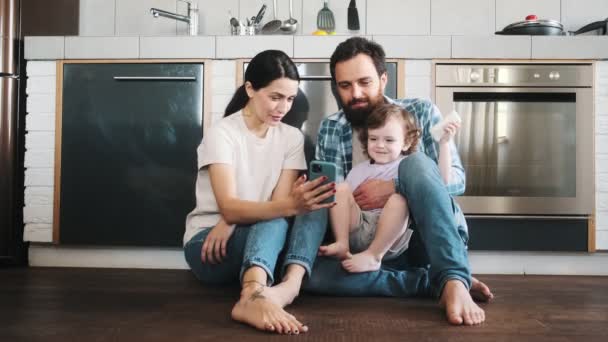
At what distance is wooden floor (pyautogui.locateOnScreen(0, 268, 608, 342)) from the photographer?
49.4 inches

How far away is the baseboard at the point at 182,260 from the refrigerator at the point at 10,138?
108mm

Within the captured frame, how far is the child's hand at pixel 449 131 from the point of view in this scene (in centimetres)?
166

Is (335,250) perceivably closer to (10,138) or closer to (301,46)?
(301,46)

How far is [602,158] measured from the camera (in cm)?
242

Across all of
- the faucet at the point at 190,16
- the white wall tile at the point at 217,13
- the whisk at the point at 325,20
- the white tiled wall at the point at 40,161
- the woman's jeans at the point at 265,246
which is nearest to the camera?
the woman's jeans at the point at 265,246

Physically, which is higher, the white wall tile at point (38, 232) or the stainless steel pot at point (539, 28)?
the stainless steel pot at point (539, 28)

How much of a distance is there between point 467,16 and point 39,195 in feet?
7.81

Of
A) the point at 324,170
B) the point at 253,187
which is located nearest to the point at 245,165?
the point at 253,187

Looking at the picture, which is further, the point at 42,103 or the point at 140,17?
the point at 140,17

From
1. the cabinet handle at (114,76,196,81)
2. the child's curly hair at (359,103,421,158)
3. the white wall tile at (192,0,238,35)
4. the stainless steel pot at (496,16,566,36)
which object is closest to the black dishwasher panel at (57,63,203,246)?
the cabinet handle at (114,76,196,81)

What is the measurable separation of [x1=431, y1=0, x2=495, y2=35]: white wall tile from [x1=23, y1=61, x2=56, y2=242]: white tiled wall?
2006 millimetres

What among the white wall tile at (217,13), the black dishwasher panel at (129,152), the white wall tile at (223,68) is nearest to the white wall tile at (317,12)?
the white wall tile at (217,13)

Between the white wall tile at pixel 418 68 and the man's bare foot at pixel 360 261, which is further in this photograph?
the white wall tile at pixel 418 68

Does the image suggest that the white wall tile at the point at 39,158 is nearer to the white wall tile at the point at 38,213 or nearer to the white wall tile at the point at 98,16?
the white wall tile at the point at 38,213
